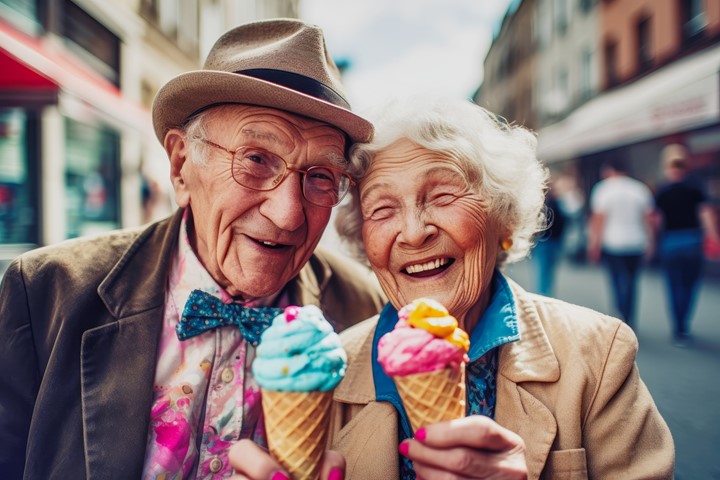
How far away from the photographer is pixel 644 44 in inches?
653

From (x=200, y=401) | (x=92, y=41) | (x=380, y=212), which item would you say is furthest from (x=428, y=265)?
(x=92, y=41)

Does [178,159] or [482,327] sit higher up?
[178,159]

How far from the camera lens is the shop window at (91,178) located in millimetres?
9086

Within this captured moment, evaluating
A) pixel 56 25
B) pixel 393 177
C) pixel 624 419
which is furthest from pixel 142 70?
Result: pixel 624 419

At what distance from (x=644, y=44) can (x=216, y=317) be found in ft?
62.2

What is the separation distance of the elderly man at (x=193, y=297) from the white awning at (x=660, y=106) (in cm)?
525

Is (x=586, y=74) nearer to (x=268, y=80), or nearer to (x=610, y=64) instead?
(x=610, y=64)

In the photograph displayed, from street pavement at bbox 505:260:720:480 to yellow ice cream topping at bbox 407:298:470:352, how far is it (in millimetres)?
2342

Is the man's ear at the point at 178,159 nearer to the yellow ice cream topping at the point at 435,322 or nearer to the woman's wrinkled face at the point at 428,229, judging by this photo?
the woman's wrinkled face at the point at 428,229

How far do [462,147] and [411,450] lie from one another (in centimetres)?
118

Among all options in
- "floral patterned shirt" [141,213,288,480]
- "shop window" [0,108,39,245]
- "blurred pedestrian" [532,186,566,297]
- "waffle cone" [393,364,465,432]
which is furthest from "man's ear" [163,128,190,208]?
"blurred pedestrian" [532,186,566,297]

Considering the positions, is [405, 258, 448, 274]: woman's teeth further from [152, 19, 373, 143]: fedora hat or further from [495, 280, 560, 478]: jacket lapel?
[152, 19, 373, 143]: fedora hat

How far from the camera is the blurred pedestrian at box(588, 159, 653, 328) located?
285 inches

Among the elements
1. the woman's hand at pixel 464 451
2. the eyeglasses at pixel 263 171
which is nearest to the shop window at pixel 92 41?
the eyeglasses at pixel 263 171
